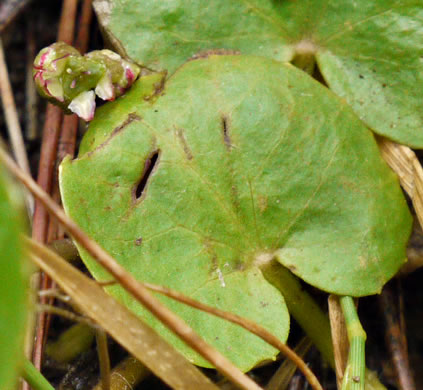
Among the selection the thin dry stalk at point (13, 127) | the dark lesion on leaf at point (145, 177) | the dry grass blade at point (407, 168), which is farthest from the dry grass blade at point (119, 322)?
the dry grass blade at point (407, 168)

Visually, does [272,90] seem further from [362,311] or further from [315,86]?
[362,311]

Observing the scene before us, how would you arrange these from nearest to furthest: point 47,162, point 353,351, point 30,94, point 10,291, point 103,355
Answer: point 10,291 → point 103,355 → point 353,351 → point 47,162 → point 30,94

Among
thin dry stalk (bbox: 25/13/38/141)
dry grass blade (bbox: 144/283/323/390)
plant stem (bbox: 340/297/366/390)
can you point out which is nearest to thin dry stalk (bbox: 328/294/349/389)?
plant stem (bbox: 340/297/366/390)

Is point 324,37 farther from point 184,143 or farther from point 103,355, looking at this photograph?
point 103,355

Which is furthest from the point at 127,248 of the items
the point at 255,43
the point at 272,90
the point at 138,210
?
the point at 255,43

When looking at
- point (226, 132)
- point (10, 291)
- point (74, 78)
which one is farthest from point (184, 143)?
point (10, 291)

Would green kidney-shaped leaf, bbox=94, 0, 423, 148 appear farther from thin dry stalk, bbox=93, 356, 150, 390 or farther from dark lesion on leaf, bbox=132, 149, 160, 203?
thin dry stalk, bbox=93, 356, 150, 390
